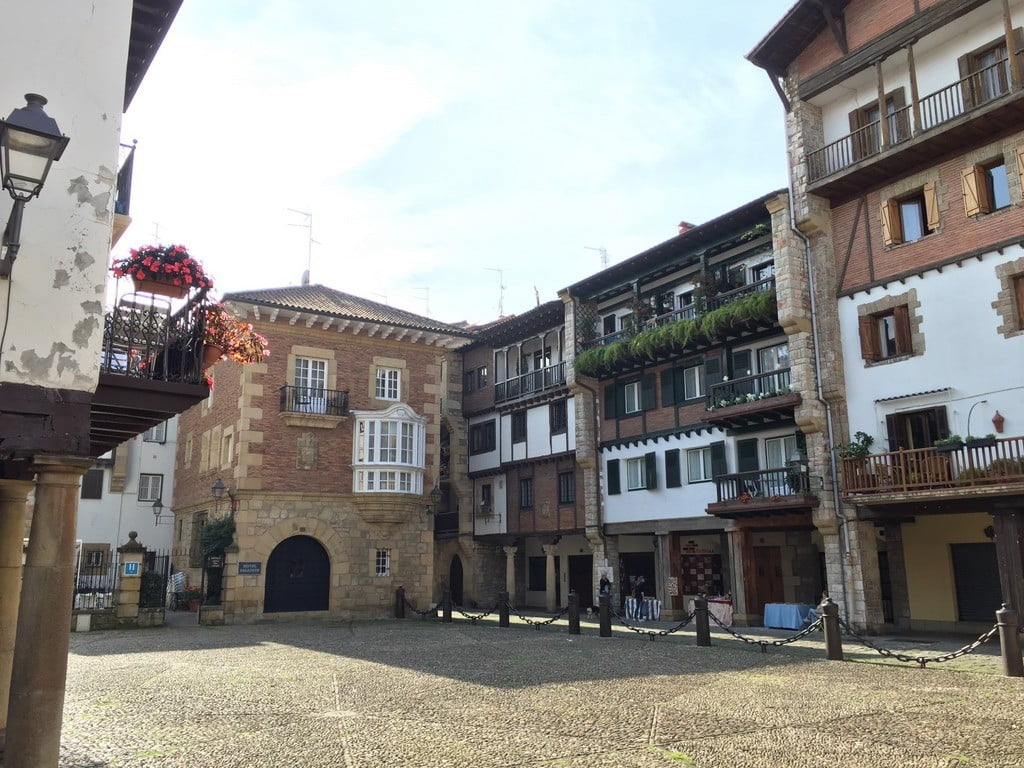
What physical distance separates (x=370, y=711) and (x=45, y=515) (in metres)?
5.64

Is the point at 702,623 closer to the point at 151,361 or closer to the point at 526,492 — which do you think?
the point at 151,361

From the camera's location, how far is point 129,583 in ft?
79.4

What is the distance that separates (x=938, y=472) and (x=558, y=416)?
56.6 ft

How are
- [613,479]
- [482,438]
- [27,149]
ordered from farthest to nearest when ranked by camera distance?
[482,438] < [613,479] < [27,149]

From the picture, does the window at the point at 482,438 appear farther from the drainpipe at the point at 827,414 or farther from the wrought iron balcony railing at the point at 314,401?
the drainpipe at the point at 827,414

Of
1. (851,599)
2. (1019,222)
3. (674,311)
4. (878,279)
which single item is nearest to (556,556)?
(674,311)

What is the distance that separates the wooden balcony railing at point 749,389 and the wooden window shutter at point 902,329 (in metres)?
3.39

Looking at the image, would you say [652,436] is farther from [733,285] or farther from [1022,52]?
[1022,52]

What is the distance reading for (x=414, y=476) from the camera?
1211 inches

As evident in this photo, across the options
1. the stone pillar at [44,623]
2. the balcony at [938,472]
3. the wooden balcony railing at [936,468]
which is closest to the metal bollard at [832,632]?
the balcony at [938,472]

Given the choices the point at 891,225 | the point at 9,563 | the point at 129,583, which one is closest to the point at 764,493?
the point at 891,225

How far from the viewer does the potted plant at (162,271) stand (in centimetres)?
930

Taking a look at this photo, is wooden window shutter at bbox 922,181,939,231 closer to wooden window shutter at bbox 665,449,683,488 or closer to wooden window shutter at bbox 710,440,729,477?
wooden window shutter at bbox 710,440,729,477

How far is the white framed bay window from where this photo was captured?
30.0 meters
